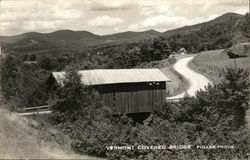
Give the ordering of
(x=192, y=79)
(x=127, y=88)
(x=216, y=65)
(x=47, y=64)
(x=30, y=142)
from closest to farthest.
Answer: (x=30, y=142), (x=127, y=88), (x=192, y=79), (x=216, y=65), (x=47, y=64)

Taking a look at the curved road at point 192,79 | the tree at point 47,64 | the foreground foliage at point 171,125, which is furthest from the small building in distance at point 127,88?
the tree at point 47,64

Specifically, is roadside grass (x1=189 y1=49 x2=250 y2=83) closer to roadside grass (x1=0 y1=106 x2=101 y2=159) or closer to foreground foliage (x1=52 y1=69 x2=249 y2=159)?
foreground foliage (x1=52 y1=69 x2=249 y2=159)

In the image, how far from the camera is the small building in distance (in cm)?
4416

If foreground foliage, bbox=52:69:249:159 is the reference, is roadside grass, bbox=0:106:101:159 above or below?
above

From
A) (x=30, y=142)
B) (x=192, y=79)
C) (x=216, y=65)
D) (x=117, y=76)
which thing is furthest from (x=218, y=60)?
(x=30, y=142)

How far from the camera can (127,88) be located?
4556cm

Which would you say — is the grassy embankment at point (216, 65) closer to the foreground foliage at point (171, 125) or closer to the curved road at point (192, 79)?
the curved road at point (192, 79)

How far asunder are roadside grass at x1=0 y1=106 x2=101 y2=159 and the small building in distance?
2161cm

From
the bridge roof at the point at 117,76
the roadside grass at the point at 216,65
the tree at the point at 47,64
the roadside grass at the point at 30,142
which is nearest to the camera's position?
the roadside grass at the point at 30,142

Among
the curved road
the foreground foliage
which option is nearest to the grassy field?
the curved road

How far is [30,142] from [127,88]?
99.3 ft

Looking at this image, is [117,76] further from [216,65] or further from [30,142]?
[216,65]

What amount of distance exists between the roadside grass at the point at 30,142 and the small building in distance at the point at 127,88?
70.9ft

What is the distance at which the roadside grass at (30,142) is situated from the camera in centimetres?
1310
